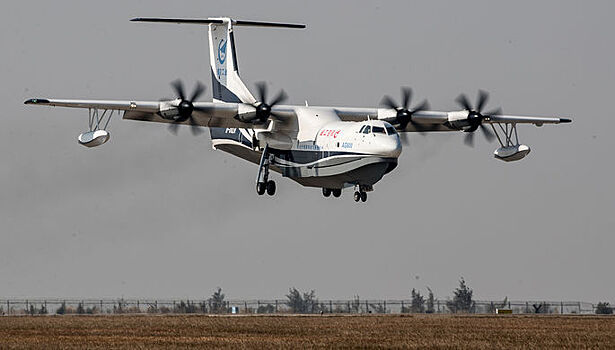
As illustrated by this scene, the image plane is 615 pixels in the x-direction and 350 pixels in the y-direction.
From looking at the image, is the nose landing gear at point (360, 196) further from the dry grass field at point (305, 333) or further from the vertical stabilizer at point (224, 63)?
the vertical stabilizer at point (224, 63)

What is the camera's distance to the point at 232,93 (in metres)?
66.1

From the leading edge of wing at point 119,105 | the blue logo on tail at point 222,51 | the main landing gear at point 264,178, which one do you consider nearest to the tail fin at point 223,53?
the blue logo on tail at point 222,51

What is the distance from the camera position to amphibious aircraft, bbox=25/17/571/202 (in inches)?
2175

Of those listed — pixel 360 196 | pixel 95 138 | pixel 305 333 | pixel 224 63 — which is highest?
pixel 224 63

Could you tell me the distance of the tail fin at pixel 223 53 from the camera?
220ft

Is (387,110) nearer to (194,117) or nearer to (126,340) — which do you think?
(194,117)

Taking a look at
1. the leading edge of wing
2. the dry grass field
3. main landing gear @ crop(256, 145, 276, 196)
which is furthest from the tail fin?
the dry grass field

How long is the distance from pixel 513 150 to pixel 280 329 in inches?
872

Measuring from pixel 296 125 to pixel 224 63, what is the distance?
9.12m

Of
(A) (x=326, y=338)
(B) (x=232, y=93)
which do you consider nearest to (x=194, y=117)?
(B) (x=232, y=93)

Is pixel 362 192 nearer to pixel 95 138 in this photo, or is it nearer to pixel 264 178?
pixel 264 178

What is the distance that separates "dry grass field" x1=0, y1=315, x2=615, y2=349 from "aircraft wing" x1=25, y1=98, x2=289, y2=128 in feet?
32.7

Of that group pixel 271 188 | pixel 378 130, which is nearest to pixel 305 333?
pixel 378 130

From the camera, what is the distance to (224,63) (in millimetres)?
67938
